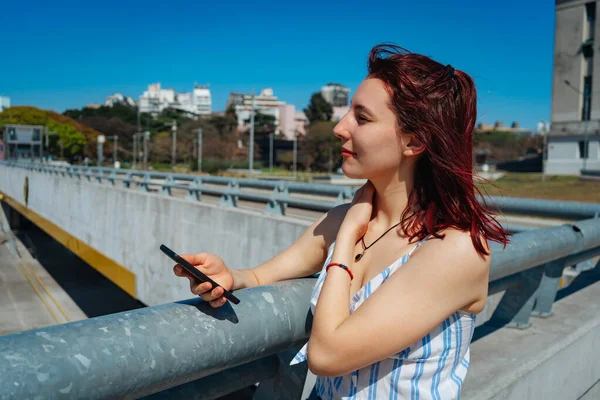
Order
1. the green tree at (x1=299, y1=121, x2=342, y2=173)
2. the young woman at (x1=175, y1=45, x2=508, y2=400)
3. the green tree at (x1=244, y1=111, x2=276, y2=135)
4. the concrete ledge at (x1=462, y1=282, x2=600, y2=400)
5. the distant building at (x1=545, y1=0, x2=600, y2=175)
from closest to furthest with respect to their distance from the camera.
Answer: the young woman at (x1=175, y1=45, x2=508, y2=400) < the concrete ledge at (x1=462, y1=282, x2=600, y2=400) < the distant building at (x1=545, y1=0, x2=600, y2=175) < the green tree at (x1=299, y1=121, x2=342, y2=173) < the green tree at (x1=244, y1=111, x2=276, y2=135)

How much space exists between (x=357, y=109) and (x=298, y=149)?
85.1m

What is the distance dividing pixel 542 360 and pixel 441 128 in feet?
4.67

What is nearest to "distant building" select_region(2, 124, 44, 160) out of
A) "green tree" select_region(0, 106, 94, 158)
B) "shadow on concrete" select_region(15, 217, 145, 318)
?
"shadow on concrete" select_region(15, 217, 145, 318)

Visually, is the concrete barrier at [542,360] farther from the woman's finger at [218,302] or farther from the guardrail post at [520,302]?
the woman's finger at [218,302]

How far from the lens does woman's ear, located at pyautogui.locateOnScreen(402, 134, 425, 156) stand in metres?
1.75

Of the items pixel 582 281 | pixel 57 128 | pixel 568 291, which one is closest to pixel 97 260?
pixel 582 281

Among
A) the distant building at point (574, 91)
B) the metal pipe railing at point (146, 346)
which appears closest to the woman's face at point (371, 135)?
the metal pipe railing at point (146, 346)

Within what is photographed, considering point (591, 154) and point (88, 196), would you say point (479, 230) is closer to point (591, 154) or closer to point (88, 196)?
point (88, 196)

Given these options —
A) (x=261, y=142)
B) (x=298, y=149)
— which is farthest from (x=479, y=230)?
(x=261, y=142)

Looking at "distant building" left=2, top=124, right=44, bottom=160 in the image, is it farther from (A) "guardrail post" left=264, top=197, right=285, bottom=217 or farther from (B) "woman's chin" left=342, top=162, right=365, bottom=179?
(B) "woman's chin" left=342, top=162, right=365, bottom=179

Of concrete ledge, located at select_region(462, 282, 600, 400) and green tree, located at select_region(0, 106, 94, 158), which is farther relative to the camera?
green tree, located at select_region(0, 106, 94, 158)

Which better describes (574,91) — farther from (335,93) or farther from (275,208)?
(335,93)

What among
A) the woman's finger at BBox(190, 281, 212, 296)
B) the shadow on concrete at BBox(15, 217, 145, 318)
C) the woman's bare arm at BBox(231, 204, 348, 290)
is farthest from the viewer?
the shadow on concrete at BBox(15, 217, 145, 318)

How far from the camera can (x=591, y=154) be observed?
166 feet
